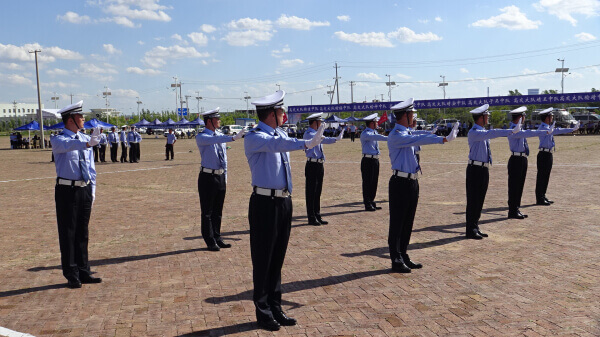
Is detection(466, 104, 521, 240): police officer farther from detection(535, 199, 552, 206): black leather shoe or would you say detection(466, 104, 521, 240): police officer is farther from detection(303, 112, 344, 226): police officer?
detection(535, 199, 552, 206): black leather shoe

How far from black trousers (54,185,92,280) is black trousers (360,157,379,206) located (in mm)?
6487

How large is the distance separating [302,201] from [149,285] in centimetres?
701

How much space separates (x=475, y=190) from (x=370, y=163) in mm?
3408

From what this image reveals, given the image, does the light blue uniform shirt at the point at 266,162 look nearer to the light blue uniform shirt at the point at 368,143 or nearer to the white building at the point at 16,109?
the light blue uniform shirt at the point at 368,143

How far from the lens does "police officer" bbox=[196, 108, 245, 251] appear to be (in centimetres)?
834

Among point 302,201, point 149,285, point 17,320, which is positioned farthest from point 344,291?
point 302,201

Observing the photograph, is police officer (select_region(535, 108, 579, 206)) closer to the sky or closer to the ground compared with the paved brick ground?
closer to the sky

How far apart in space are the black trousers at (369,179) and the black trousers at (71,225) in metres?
6.49

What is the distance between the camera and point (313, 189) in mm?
10602

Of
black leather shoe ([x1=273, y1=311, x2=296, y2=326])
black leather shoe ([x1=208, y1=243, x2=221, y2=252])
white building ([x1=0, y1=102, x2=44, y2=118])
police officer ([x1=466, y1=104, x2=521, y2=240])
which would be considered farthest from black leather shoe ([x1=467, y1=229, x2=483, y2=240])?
white building ([x1=0, y1=102, x2=44, y2=118])

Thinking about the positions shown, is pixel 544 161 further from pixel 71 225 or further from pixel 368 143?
pixel 71 225

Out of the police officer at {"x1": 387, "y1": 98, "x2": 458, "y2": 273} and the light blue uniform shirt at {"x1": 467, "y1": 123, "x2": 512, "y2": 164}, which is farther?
the light blue uniform shirt at {"x1": 467, "y1": 123, "x2": 512, "y2": 164}

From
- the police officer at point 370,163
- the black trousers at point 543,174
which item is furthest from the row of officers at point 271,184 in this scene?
the black trousers at point 543,174

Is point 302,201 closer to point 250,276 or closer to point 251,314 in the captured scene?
point 250,276
